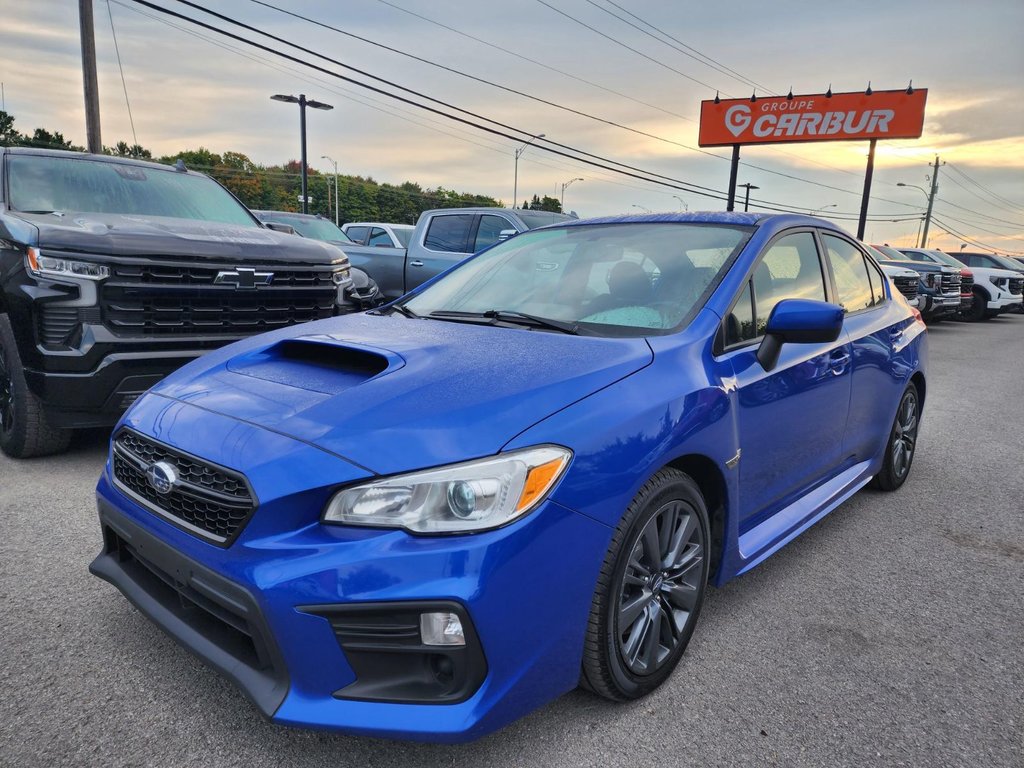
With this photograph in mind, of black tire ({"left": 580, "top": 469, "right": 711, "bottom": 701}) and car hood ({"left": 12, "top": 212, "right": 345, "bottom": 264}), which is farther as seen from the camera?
car hood ({"left": 12, "top": 212, "right": 345, "bottom": 264})

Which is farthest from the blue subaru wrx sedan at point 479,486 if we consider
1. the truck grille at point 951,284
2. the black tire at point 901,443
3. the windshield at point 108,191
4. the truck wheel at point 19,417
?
the truck grille at point 951,284

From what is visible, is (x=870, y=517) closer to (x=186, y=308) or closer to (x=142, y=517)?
(x=142, y=517)

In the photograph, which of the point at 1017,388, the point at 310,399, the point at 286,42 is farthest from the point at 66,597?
the point at 286,42

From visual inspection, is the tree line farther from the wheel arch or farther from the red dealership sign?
the wheel arch

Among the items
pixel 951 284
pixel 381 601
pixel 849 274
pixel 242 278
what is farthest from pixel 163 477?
pixel 951 284

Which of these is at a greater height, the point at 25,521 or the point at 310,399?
the point at 310,399

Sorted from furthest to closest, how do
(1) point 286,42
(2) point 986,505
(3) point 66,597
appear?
(1) point 286,42 → (2) point 986,505 → (3) point 66,597

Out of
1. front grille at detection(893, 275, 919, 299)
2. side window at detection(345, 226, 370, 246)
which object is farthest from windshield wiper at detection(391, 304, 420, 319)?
front grille at detection(893, 275, 919, 299)

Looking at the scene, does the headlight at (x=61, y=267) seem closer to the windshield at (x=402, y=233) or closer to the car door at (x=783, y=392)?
the car door at (x=783, y=392)

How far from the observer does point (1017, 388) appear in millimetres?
8555

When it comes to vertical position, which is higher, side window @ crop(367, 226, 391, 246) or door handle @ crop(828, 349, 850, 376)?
side window @ crop(367, 226, 391, 246)

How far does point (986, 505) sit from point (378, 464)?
406cm

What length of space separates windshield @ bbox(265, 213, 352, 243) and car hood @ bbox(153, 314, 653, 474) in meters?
8.96

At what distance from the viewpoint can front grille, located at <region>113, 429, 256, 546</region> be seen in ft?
5.90
